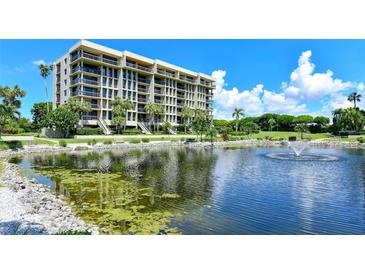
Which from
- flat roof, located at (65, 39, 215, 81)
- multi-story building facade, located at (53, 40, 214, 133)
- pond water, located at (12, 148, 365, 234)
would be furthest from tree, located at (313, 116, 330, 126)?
pond water, located at (12, 148, 365, 234)

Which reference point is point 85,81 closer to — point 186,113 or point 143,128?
point 143,128

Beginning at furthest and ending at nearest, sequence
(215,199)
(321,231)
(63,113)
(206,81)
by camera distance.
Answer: (206,81) < (63,113) < (215,199) < (321,231)

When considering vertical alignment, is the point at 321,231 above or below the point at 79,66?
below

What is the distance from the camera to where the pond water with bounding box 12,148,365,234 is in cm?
979

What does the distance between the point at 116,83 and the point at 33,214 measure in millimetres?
56435

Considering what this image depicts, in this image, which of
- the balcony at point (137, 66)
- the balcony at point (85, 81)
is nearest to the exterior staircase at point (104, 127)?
Answer: the balcony at point (85, 81)

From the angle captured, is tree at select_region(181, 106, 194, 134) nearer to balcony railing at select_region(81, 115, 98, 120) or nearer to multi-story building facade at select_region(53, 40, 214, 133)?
multi-story building facade at select_region(53, 40, 214, 133)

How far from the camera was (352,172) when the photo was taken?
21.5 metres

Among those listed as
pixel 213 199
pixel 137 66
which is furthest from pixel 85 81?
pixel 213 199

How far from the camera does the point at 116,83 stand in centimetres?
6316

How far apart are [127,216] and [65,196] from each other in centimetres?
496

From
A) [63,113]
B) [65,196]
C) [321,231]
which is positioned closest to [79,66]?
[63,113]
